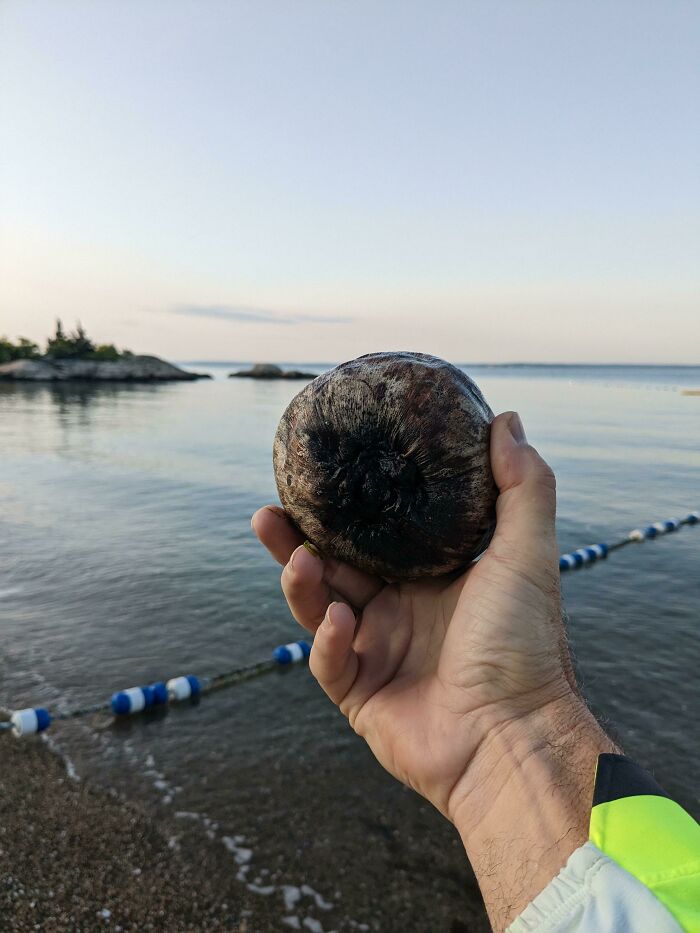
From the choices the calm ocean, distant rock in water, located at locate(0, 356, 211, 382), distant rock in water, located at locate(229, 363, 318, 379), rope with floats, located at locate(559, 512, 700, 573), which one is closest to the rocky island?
distant rock in water, located at locate(0, 356, 211, 382)

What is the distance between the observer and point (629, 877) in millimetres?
Answer: 1531

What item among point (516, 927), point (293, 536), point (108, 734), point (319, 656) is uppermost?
point (293, 536)

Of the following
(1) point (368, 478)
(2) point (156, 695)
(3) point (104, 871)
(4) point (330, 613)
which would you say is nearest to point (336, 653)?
(4) point (330, 613)

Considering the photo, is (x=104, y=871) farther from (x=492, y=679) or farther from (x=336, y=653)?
(x=492, y=679)

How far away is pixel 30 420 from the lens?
30828 millimetres

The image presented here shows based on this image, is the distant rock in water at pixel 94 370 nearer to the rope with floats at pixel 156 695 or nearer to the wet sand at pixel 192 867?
the rope with floats at pixel 156 695

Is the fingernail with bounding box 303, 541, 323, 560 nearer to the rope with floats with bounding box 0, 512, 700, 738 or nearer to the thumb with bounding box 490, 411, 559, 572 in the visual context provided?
the thumb with bounding box 490, 411, 559, 572

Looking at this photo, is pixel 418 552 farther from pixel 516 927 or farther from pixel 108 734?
pixel 108 734

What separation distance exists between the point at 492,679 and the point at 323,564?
3.04ft

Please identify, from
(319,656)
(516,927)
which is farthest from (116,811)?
(516,927)

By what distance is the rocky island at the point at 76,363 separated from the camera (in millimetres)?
68688

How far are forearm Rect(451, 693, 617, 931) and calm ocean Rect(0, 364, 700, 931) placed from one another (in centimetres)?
230

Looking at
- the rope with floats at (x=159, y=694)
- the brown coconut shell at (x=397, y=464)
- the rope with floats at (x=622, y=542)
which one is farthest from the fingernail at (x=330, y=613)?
the rope with floats at (x=622, y=542)

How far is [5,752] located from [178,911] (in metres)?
2.60
